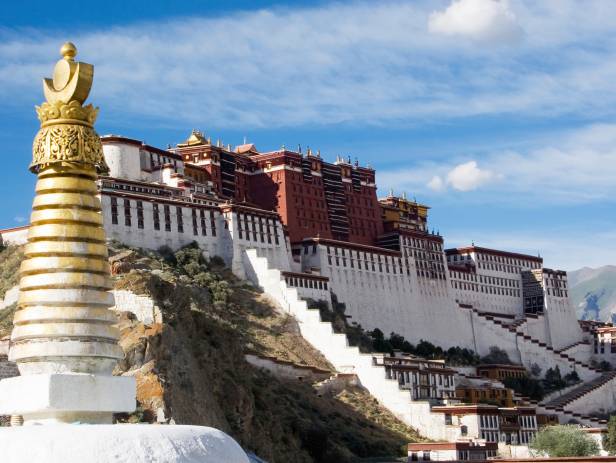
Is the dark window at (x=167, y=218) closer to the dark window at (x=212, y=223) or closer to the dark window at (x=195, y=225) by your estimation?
the dark window at (x=195, y=225)

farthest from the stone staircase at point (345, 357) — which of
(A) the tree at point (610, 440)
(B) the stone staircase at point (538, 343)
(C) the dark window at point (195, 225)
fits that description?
(B) the stone staircase at point (538, 343)

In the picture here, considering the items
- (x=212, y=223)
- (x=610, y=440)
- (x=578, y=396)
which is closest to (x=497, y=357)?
(x=578, y=396)

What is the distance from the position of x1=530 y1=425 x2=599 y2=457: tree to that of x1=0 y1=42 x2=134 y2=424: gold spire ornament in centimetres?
4519

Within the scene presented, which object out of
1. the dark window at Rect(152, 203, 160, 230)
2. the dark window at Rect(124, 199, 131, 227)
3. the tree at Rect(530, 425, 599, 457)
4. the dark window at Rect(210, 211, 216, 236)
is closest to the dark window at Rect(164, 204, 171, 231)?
the dark window at Rect(152, 203, 160, 230)

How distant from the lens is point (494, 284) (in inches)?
3607

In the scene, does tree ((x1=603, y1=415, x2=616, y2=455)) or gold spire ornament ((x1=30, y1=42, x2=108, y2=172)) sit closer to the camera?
gold spire ornament ((x1=30, y1=42, x2=108, y2=172))

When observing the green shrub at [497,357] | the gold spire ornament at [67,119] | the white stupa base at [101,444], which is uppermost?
the green shrub at [497,357]

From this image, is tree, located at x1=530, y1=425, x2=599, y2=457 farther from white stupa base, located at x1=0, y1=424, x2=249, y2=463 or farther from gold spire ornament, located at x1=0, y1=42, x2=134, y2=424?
white stupa base, located at x1=0, y1=424, x2=249, y2=463

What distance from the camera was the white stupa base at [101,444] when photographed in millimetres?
12508

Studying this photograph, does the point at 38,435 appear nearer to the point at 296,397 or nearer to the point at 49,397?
the point at 49,397

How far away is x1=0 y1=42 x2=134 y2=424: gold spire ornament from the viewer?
14266 mm

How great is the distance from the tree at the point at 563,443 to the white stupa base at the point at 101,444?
45.9 meters

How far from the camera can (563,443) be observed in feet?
190

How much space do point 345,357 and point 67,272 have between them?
51.4 meters
